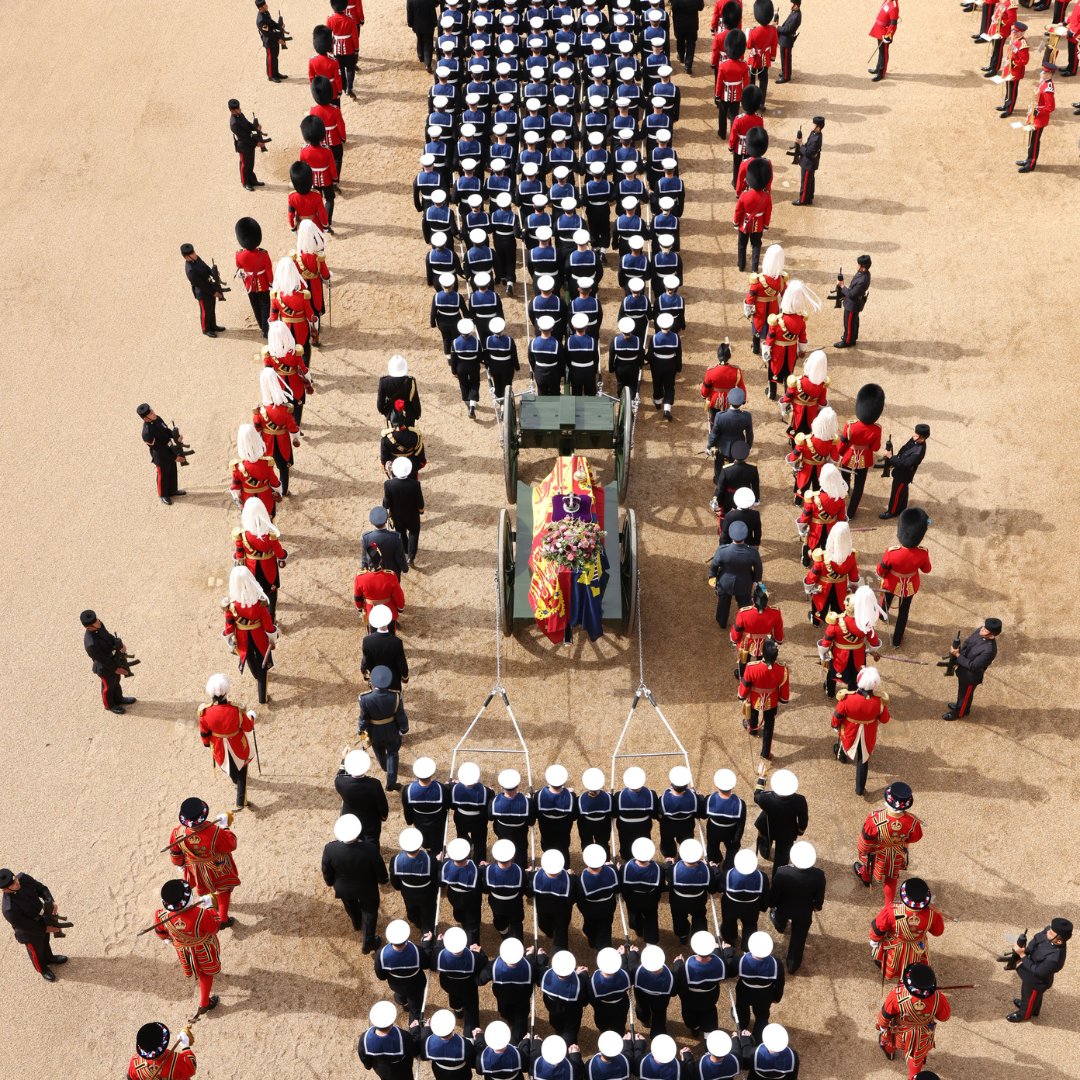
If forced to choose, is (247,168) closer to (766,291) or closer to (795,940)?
(766,291)

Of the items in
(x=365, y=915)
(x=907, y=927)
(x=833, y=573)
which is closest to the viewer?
(x=907, y=927)

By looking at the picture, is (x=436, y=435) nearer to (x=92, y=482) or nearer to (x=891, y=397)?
(x=92, y=482)

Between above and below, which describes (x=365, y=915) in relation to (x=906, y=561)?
below

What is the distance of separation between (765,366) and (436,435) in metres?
4.42

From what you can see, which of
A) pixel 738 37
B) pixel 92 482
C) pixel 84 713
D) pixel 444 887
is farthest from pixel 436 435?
pixel 738 37

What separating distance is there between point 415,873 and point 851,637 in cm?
492

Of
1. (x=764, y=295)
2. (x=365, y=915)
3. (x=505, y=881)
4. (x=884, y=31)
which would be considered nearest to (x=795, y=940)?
(x=505, y=881)

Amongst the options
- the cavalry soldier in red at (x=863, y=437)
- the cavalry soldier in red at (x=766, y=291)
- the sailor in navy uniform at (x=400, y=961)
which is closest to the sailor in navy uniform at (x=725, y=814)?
the sailor in navy uniform at (x=400, y=961)

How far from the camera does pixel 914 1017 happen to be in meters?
11.5

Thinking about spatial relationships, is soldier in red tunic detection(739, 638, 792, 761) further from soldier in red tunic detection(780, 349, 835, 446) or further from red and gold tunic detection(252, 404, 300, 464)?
red and gold tunic detection(252, 404, 300, 464)

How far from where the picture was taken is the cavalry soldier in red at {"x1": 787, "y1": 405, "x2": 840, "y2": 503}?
1577cm

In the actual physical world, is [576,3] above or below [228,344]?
above

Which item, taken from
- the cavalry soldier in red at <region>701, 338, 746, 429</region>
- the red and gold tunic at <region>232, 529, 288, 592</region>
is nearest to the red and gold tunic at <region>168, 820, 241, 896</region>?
the red and gold tunic at <region>232, 529, 288, 592</region>

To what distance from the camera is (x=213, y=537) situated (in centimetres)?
1694
